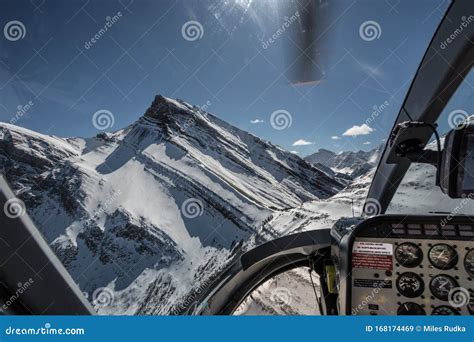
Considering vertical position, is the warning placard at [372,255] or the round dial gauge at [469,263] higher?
the round dial gauge at [469,263]

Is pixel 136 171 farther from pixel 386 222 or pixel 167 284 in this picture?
pixel 386 222
